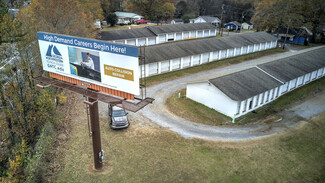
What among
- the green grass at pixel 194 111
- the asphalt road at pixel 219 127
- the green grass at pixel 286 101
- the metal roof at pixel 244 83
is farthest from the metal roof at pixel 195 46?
the green grass at pixel 286 101

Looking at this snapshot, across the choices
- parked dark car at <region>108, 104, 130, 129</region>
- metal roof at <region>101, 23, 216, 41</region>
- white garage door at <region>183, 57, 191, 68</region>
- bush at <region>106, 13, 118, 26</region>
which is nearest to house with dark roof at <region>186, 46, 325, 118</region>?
parked dark car at <region>108, 104, 130, 129</region>

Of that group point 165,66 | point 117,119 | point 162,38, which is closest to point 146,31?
point 162,38

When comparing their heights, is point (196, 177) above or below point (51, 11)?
below

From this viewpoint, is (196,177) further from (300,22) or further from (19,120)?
(300,22)

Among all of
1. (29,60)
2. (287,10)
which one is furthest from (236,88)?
(287,10)

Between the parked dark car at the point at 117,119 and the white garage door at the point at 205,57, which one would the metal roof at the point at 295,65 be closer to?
the white garage door at the point at 205,57

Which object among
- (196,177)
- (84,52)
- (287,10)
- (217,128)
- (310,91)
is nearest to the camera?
(84,52)

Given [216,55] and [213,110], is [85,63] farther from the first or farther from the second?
[216,55]
